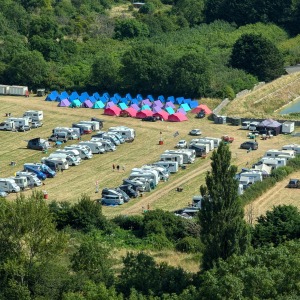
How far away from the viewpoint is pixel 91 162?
49.5 m

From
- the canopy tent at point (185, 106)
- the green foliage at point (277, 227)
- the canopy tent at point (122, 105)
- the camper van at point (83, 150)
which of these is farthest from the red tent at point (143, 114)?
the green foliage at point (277, 227)

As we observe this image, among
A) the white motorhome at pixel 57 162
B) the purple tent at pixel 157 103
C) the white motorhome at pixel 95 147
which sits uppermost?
the purple tent at pixel 157 103

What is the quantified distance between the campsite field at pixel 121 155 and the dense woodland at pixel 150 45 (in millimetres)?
2712

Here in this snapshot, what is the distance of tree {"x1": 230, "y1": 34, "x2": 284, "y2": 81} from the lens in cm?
6606

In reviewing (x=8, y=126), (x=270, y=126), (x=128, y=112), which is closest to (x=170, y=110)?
(x=128, y=112)

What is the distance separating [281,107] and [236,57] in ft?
16.7

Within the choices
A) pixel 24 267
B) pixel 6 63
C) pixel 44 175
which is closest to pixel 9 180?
pixel 44 175

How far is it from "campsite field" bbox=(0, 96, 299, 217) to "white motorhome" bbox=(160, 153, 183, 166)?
561mm

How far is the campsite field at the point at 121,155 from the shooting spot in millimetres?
43844

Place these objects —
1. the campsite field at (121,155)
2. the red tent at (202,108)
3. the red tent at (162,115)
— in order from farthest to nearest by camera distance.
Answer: the red tent at (202,108)
the red tent at (162,115)
the campsite field at (121,155)

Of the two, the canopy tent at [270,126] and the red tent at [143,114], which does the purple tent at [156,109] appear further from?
the canopy tent at [270,126]

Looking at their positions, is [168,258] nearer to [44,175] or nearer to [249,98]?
[44,175]

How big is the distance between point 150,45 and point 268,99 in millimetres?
7963

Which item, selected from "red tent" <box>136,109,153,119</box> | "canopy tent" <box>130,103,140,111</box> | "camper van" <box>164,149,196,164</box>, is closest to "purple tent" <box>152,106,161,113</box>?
"red tent" <box>136,109,153,119</box>
